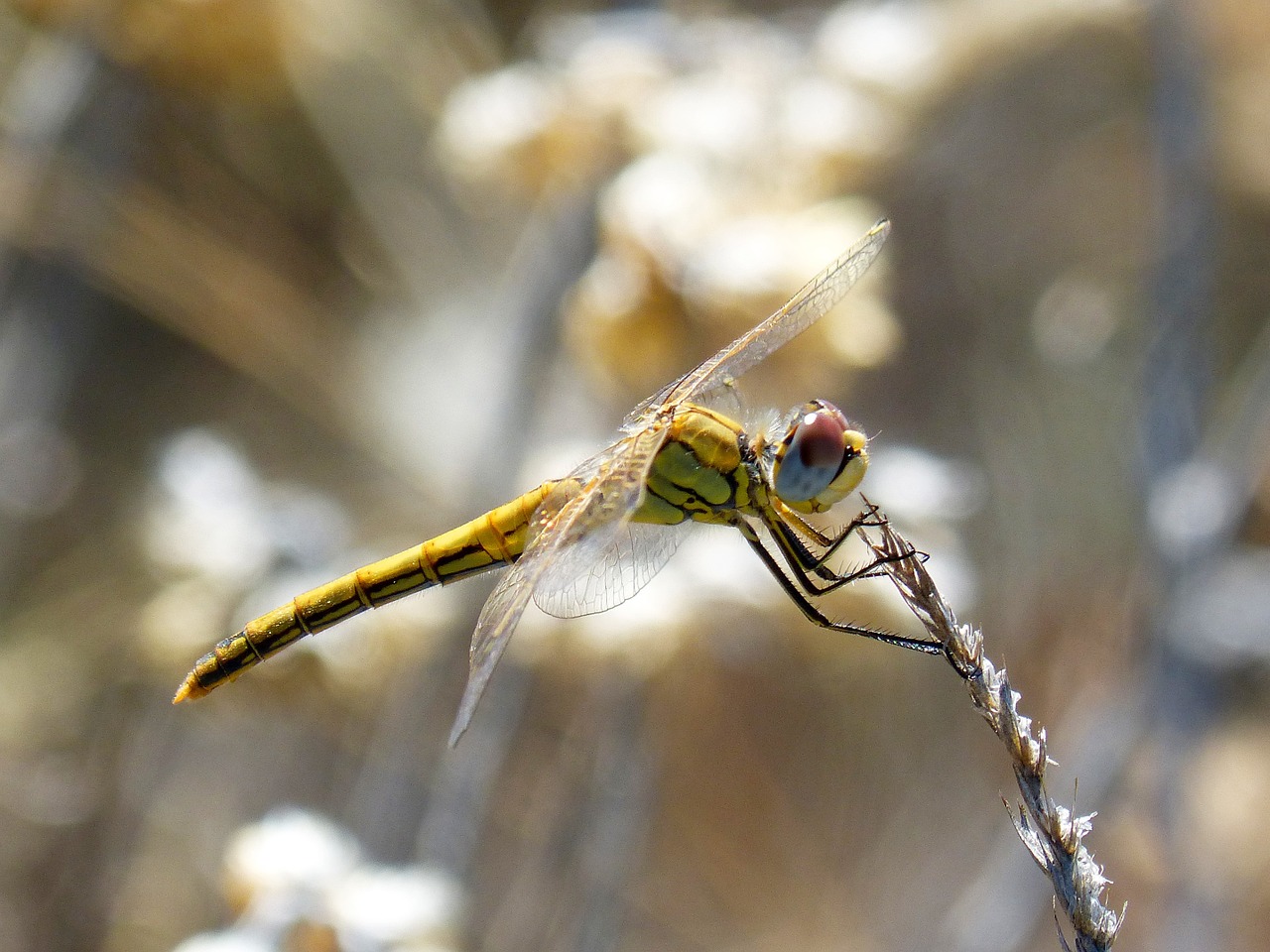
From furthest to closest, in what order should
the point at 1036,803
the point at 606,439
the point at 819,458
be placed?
1. the point at 606,439
2. the point at 819,458
3. the point at 1036,803

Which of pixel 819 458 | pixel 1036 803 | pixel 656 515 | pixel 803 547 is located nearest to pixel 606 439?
pixel 656 515

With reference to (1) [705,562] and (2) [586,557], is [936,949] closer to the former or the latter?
(1) [705,562]

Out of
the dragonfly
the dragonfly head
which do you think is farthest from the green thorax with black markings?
the dragonfly head

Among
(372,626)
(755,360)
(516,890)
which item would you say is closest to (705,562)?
(755,360)

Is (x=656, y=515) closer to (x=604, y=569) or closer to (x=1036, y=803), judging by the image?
(x=604, y=569)

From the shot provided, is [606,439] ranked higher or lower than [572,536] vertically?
higher

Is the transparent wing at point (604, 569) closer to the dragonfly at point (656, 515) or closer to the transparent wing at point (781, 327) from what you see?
the dragonfly at point (656, 515)

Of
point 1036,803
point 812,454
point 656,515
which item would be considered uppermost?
point 656,515

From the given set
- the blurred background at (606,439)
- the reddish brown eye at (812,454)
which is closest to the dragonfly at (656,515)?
the reddish brown eye at (812,454)

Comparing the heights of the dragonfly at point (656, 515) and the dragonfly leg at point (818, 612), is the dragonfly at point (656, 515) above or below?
above
